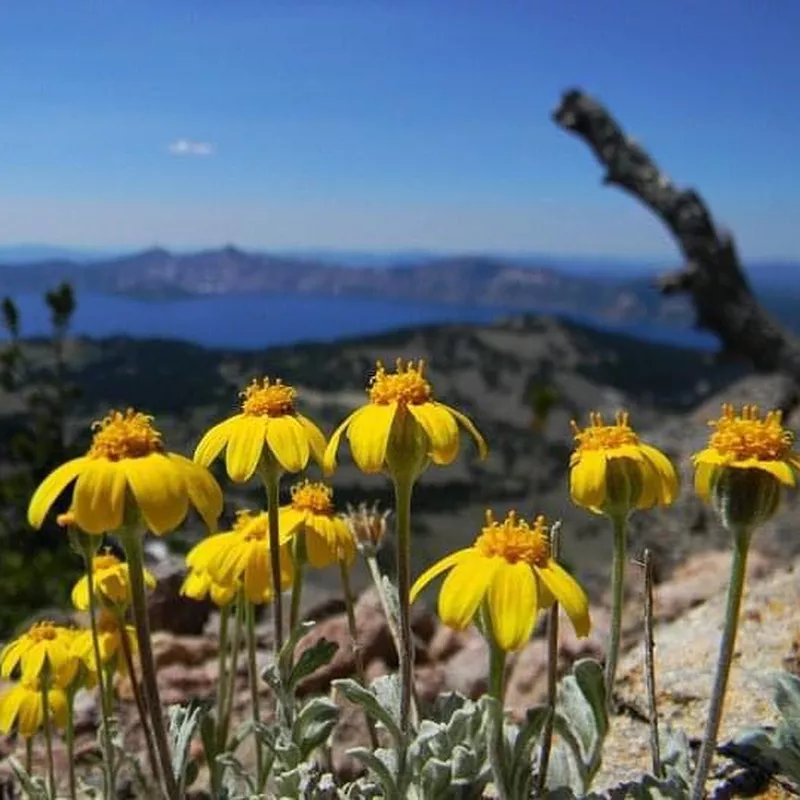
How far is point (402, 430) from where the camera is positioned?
3025mm

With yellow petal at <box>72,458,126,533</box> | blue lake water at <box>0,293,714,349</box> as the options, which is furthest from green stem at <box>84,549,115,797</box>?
blue lake water at <box>0,293,714,349</box>

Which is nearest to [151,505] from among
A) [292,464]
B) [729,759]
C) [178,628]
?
[292,464]

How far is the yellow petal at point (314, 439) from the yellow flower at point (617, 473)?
81 centimetres

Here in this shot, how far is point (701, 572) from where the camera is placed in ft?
30.8

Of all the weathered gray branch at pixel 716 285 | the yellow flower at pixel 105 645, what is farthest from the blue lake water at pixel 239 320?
the yellow flower at pixel 105 645

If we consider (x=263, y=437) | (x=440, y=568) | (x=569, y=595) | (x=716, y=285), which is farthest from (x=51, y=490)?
(x=716, y=285)

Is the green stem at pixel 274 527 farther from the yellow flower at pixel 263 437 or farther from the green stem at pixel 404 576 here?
the green stem at pixel 404 576

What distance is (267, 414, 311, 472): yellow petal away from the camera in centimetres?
329

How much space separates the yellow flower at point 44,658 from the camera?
13.3 ft

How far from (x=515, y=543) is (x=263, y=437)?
0.92 meters

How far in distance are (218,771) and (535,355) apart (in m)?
66.4

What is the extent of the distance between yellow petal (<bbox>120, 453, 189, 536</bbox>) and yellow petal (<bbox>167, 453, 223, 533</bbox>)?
0.12ft

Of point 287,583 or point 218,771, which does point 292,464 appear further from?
point 218,771

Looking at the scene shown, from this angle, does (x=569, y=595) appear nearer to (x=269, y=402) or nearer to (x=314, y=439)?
(x=314, y=439)
